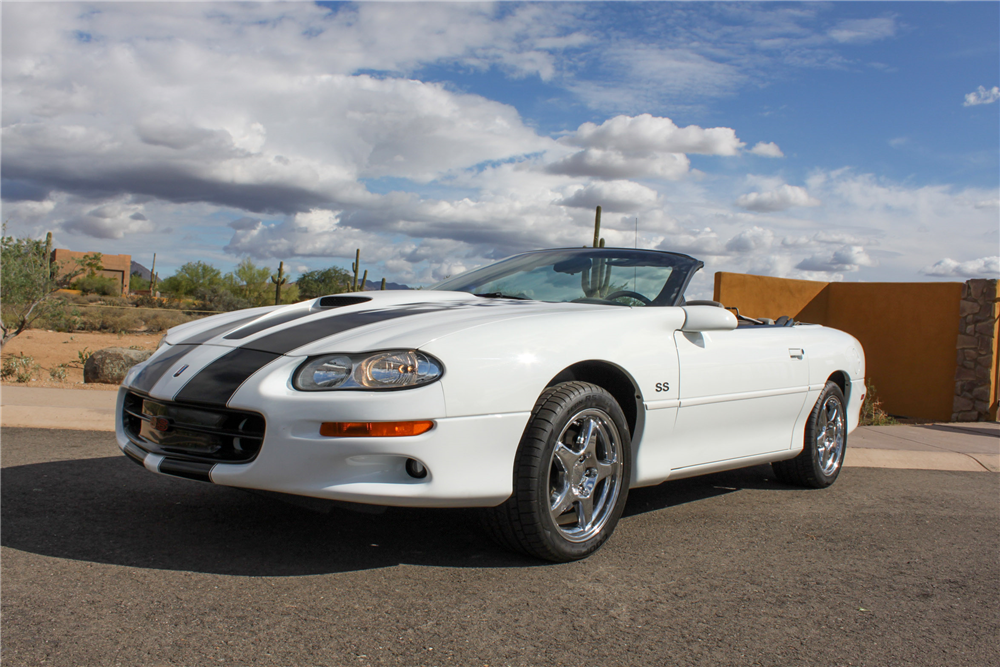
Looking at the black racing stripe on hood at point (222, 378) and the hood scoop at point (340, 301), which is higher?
the hood scoop at point (340, 301)

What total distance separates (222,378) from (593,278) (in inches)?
82.4

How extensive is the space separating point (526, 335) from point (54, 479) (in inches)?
116

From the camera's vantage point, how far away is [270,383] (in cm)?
279

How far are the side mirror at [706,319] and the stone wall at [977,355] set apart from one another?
9.75 meters

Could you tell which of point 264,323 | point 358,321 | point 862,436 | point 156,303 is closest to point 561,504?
point 358,321

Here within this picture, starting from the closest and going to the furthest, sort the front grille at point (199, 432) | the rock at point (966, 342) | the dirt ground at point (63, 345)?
the front grille at point (199, 432) → the rock at point (966, 342) → the dirt ground at point (63, 345)

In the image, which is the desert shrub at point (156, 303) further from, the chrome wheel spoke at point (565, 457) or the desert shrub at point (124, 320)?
the chrome wheel spoke at point (565, 457)

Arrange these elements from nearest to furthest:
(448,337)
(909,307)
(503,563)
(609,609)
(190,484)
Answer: (609,609), (448,337), (503,563), (190,484), (909,307)

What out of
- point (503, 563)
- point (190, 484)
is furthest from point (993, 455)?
point (190, 484)

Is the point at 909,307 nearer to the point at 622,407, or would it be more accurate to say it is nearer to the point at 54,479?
the point at 622,407

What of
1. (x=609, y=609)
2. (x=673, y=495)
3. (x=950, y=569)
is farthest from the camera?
(x=673, y=495)

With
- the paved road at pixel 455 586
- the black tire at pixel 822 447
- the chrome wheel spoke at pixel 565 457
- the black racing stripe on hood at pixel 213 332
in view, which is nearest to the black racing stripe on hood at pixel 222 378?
the black racing stripe on hood at pixel 213 332

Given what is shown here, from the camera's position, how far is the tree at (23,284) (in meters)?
14.6

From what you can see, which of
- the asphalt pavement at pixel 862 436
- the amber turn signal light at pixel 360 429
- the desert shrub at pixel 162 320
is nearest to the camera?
the amber turn signal light at pixel 360 429
